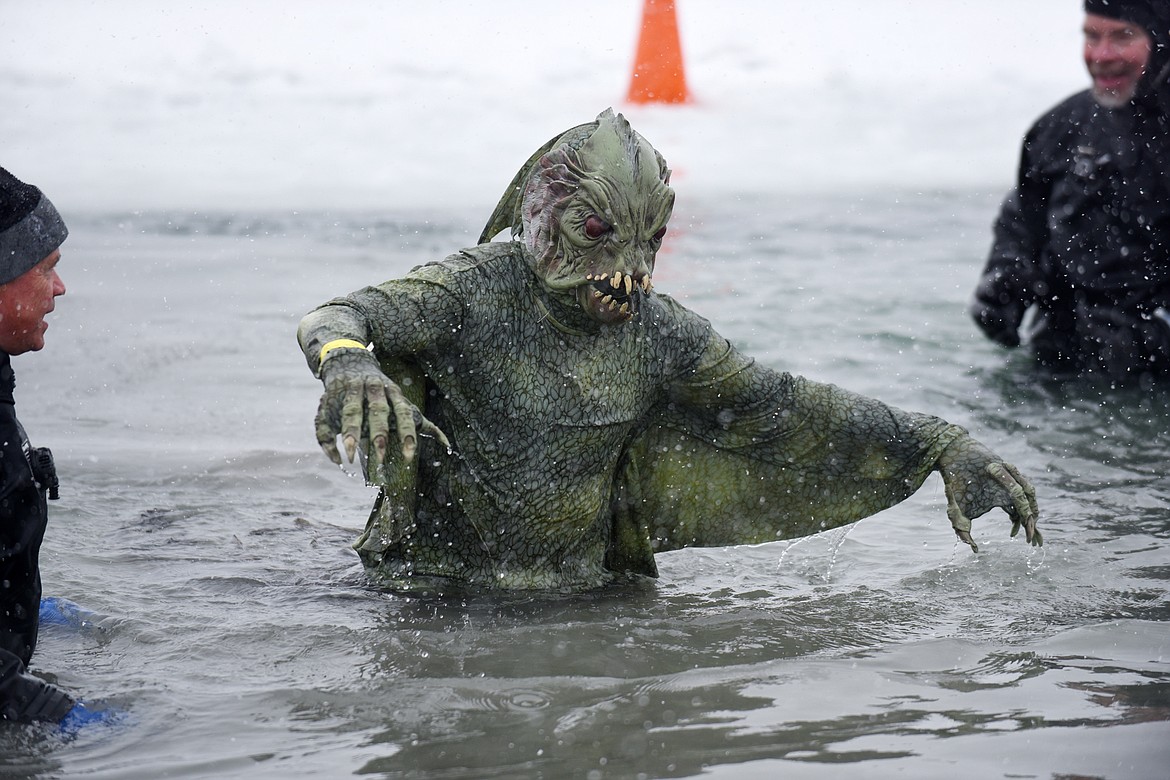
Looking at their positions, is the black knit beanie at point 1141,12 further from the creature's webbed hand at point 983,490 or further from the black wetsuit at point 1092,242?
the creature's webbed hand at point 983,490

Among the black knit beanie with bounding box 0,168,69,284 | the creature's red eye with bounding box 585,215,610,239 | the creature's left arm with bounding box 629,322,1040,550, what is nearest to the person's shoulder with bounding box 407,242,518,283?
the creature's red eye with bounding box 585,215,610,239

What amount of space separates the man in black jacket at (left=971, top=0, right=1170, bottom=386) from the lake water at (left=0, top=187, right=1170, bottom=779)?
0.36 meters

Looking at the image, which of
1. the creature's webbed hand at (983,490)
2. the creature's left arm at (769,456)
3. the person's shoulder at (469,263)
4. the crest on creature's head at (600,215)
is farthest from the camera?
the creature's left arm at (769,456)

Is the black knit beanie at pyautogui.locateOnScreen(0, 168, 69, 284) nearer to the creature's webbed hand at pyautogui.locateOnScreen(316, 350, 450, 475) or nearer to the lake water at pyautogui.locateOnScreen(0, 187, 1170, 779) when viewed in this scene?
the creature's webbed hand at pyautogui.locateOnScreen(316, 350, 450, 475)

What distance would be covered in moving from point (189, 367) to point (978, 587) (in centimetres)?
498

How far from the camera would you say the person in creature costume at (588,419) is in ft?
12.9

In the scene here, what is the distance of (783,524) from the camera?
468cm

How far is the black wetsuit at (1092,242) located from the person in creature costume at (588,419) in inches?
160

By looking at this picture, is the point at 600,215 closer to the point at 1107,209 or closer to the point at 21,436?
the point at 21,436

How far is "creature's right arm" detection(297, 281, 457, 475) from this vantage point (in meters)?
3.29

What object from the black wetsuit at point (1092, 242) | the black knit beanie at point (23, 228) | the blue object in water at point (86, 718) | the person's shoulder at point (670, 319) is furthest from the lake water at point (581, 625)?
the black knit beanie at point (23, 228)

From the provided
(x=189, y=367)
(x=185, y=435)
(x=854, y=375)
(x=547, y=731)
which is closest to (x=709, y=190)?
(x=854, y=375)

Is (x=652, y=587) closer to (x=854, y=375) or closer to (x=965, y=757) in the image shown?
(x=965, y=757)

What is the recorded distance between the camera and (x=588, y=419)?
417 cm
